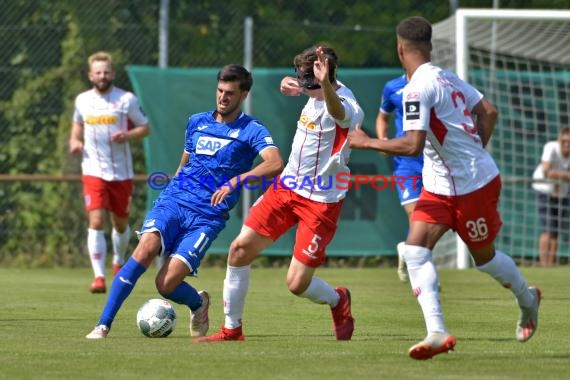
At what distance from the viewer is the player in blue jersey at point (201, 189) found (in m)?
8.69

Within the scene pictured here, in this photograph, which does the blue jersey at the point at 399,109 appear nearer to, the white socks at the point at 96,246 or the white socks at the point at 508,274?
the white socks at the point at 96,246

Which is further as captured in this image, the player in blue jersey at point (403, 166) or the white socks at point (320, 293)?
the player in blue jersey at point (403, 166)

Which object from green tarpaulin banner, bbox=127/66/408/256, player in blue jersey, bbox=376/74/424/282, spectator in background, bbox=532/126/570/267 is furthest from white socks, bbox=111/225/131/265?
spectator in background, bbox=532/126/570/267

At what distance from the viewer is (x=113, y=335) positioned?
29.1 ft

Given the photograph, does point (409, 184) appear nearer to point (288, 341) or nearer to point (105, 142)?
point (105, 142)

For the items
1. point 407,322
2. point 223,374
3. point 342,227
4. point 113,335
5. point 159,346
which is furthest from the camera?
point 342,227

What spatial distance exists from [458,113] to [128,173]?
23.9 feet

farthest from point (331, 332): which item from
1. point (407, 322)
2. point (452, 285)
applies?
point (452, 285)

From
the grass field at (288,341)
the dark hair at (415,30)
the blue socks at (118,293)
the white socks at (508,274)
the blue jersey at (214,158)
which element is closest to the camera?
the grass field at (288,341)

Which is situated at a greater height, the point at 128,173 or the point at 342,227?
the point at 128,173

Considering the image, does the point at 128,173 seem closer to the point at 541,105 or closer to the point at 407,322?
the point at 407,322

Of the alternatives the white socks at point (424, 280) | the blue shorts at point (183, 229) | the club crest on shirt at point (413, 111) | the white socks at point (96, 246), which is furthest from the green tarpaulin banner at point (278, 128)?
the club crest on shirt at point (413, 111)

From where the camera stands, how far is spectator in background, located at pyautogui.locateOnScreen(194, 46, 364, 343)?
28.0 ft

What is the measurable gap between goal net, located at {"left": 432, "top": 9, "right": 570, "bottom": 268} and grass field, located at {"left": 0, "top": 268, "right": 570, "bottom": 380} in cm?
389
